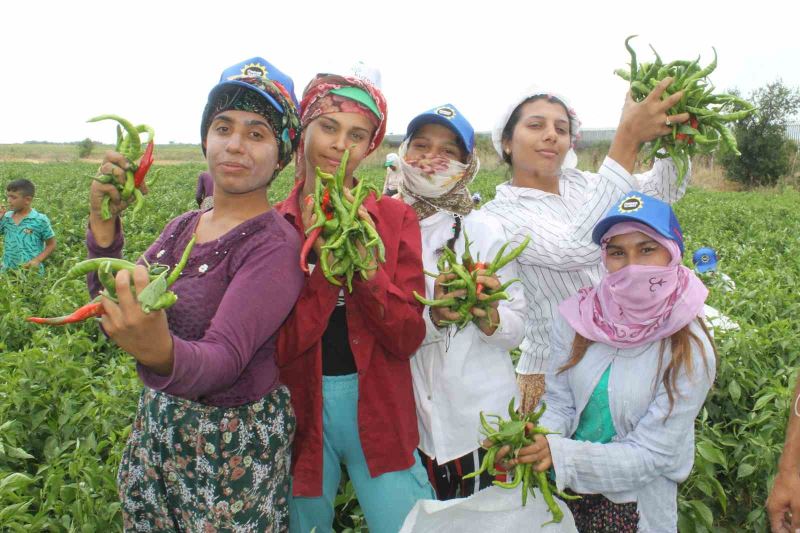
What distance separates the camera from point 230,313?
1.50 metres

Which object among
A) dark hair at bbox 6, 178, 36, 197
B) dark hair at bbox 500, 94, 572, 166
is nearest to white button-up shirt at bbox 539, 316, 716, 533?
dark hair at bbox 500, 94, 572, 166

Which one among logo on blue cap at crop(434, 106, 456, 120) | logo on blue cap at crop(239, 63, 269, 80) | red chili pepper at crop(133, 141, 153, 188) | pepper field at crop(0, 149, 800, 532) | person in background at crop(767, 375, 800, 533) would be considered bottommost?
pepper field at crop(0, 149, 800, 532)

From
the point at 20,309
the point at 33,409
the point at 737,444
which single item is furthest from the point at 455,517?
the point at 20,309

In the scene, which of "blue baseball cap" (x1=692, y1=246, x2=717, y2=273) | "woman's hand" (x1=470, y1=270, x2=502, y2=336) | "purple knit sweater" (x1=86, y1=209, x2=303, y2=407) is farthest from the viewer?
"blue baseball cap" (x1=692, y1=246, x2=717, y2=273)

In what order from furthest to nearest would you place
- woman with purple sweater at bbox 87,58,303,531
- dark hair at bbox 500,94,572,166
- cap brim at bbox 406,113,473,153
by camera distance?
dark hair at bbox 500,94,572,166 < cap brim at bbox 406,113,473,153 < woman with purple sweater at bbox 87,58,303,531

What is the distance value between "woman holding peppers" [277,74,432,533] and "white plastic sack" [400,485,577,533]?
4.9 inches

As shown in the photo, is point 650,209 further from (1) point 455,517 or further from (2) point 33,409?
(2) point 33,409

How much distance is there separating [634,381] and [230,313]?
1.31 meters

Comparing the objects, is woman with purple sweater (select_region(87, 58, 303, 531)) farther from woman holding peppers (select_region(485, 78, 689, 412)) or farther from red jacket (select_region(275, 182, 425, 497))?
woman holding peppers (select_region(485, 78, 689, 412))

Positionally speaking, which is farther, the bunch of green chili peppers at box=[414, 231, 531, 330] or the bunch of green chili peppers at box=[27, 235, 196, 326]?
the bunch of green chili peppers at box=[414, 231, 531, 330]

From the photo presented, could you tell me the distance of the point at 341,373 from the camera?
6.60 ft

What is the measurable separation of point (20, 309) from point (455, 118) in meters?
4.14

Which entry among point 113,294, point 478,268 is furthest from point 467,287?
point 113,294

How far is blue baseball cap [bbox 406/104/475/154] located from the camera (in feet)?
7.57
